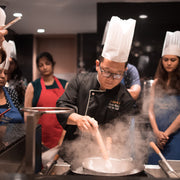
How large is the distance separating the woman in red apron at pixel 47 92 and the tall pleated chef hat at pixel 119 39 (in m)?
1.27

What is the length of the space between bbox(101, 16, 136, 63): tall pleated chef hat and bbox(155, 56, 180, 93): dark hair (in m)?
1.07

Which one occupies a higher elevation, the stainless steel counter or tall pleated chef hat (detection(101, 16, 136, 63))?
tall pleated chef hat (detection(101, 16, 136, 63))

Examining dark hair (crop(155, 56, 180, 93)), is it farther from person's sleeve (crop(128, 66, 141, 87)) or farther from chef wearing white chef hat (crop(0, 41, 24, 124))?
chef wearing white chef hat (crop(0, 41, 24, 124))

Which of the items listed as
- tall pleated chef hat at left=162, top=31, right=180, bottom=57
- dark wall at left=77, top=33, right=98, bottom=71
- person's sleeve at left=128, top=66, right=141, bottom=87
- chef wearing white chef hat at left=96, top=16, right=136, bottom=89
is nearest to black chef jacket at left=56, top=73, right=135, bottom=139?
chef wearing white chef hat at left=96, top=16, right=136, bottom=89

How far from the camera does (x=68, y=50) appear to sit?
15.5ft

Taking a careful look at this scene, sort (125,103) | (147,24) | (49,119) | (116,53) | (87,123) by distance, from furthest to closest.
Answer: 1. (49,119)
2. (147,24)
3. (125,103)
4. (116,53)
5. (87,123)

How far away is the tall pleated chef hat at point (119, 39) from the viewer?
144 centimetres

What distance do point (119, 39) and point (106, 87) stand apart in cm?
34

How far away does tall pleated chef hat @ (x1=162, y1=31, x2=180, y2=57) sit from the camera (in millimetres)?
2254

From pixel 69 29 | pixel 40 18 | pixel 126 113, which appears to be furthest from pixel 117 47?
pixel 69 29

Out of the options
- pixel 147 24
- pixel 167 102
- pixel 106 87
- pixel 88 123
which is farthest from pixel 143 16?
pixel 88 123

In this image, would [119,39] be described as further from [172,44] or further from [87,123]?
[172,44]

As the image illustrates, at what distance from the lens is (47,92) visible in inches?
104

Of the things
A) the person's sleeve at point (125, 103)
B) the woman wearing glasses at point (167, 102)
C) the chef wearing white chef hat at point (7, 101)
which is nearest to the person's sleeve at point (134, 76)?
the woman wearing glasses at point (167, 102)
